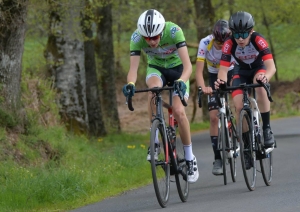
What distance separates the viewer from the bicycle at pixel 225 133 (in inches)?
444

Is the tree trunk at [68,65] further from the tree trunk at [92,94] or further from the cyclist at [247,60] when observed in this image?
the cyclist at [247,60]

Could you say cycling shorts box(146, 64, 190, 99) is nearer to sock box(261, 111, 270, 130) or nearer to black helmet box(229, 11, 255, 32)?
black helmet box(229, 11, 255, 32)

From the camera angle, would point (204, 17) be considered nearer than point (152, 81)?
No

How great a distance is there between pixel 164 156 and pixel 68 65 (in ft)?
34.4

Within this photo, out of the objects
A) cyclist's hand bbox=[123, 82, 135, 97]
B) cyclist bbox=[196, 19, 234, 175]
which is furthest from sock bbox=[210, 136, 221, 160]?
cyclist's hand bbox=[123, 82, 135, 97]

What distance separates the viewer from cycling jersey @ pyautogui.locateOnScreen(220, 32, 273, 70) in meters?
10.6

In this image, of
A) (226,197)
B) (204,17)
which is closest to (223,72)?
(226,197)

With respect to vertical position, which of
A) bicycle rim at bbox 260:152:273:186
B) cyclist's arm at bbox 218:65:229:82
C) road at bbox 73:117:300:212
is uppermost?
cyclist's arm at bbox 218:65:229:82

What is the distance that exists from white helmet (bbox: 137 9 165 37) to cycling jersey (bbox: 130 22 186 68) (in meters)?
0.36

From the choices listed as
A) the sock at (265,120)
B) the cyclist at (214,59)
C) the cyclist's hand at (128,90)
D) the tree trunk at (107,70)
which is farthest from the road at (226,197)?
the tree trunk at (107,70)

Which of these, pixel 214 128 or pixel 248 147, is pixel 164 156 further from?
pixel 214 128

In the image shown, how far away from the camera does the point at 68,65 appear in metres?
19.7

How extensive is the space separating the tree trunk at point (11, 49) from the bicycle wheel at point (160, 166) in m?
4.80

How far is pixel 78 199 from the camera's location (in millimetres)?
10805
